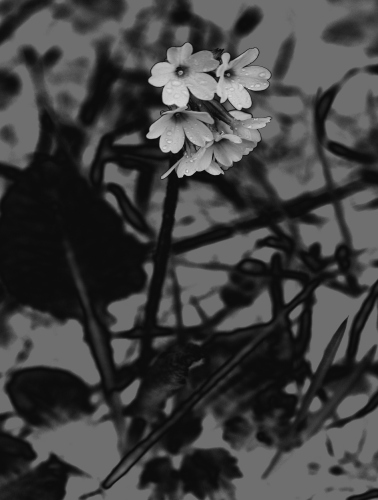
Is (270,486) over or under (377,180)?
under

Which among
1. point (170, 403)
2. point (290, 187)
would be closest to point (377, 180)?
point (290, 187)

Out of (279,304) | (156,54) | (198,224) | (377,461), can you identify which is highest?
(156,54)

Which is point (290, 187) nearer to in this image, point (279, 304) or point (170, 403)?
point (279, 304)

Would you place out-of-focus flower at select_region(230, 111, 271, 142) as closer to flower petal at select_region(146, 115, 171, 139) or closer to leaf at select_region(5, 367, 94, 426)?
flower petal at select_region(146, 115, 171, 139)

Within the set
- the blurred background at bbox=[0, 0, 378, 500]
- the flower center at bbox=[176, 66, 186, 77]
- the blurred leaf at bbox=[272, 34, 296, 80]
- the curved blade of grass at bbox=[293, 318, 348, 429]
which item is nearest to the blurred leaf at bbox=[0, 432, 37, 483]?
the blurred background at bbox=[0, 0, 378, 500]

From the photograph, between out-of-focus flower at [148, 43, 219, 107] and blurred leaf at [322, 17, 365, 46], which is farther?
blurred leaf at [322, 17, 365, 46]

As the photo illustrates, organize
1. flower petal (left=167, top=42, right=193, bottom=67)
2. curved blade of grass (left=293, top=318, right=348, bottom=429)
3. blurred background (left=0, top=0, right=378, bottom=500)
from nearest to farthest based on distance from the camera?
flower petal (left=167, top=42, right=193, bottom=67)
curved blade of grass (left=293, top=318, right=348, bottom=429)
blurred background (left=0, top=0, right=378, bottom=500)
